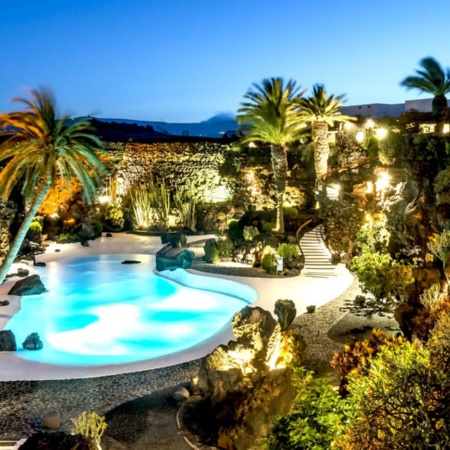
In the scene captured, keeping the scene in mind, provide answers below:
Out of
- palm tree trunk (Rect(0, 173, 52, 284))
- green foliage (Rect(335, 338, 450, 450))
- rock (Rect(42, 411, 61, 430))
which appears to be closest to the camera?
green foliage (Rect(335, 338, 450, 450))

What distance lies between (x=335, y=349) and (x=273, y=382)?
388cm

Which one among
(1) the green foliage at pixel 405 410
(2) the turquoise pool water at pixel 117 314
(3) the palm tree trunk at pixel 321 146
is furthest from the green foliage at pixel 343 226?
(1) the green foliage at pixel 405 410

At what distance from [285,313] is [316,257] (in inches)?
319

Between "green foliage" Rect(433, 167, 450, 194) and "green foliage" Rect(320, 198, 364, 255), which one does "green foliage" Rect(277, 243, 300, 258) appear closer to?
"green foliage" Rect(320, 198, 364, 255)

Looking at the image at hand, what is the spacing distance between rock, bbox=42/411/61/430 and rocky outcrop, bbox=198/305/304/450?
2.24 metres

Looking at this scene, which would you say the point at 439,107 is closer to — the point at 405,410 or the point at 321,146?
the point at 321,146

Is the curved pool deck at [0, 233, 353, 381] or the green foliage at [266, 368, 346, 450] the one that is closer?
the green foliage at [266, 368, 346, 450]

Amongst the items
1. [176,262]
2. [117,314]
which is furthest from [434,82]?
[117,314]

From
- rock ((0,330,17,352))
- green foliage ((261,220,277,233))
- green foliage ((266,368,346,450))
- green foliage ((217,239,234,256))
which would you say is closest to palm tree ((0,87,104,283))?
rock ((0,330,17,352))

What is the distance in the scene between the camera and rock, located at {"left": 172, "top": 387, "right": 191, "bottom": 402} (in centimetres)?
845

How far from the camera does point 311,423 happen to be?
Result: 19.1 feet

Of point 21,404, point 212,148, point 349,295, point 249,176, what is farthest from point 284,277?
point 212,148

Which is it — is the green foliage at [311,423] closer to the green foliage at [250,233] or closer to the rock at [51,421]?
the rock at [51,421]

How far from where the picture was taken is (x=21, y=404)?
8.49 m
